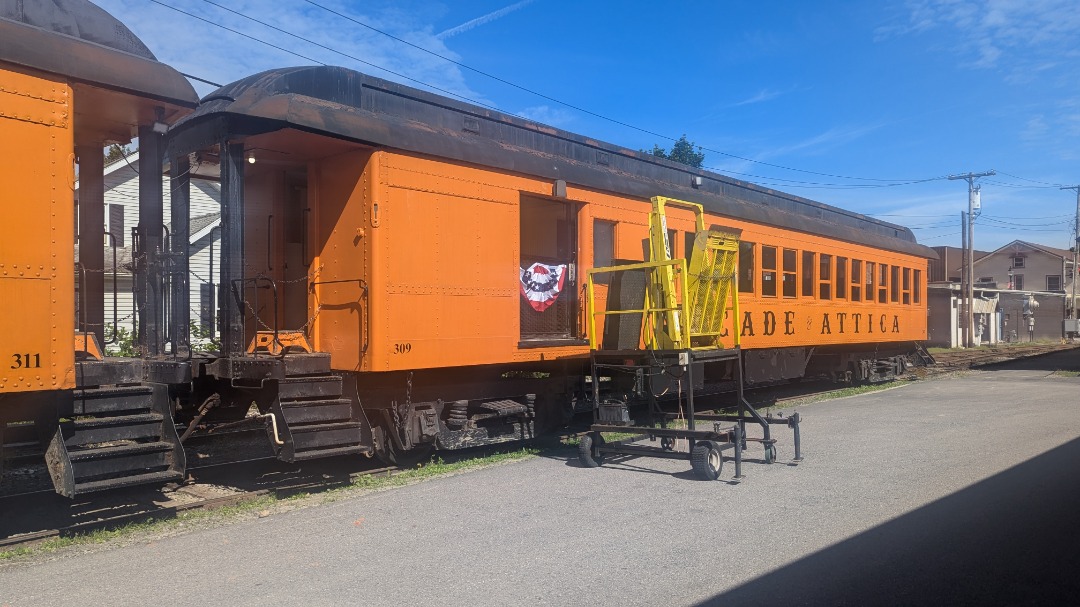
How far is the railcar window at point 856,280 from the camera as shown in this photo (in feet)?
51.4

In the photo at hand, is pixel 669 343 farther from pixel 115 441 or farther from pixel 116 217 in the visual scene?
pixel 116 217

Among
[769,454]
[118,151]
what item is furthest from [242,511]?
[118,151]

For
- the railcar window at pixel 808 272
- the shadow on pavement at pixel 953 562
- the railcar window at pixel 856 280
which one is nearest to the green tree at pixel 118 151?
the shadow on pavement at pixel 953 562

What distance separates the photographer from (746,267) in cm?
1212

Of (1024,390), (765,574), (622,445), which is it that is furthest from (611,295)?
(1024,390)

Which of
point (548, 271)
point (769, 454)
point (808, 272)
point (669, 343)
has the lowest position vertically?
point (769, 454)

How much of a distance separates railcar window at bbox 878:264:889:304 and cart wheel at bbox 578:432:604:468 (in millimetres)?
11168

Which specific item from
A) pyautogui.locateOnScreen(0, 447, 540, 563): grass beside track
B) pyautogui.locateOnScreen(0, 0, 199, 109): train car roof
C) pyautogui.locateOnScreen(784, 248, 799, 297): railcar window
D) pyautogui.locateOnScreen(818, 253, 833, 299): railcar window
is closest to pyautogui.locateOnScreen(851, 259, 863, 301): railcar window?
pyautogui.locateOnScreen(818, 253, 833, 299): railcar window

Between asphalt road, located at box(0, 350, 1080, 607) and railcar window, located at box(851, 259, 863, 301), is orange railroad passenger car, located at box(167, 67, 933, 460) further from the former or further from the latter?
railcar window, located at box(851, 259, 863, 301)

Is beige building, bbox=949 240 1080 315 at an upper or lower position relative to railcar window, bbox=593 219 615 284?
upper

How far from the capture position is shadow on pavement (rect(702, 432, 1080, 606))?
14.4ft

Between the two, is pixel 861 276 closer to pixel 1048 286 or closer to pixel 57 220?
pixel 57 220

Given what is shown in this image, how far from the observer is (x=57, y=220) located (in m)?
5.54

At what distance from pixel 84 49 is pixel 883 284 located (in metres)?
15.7
